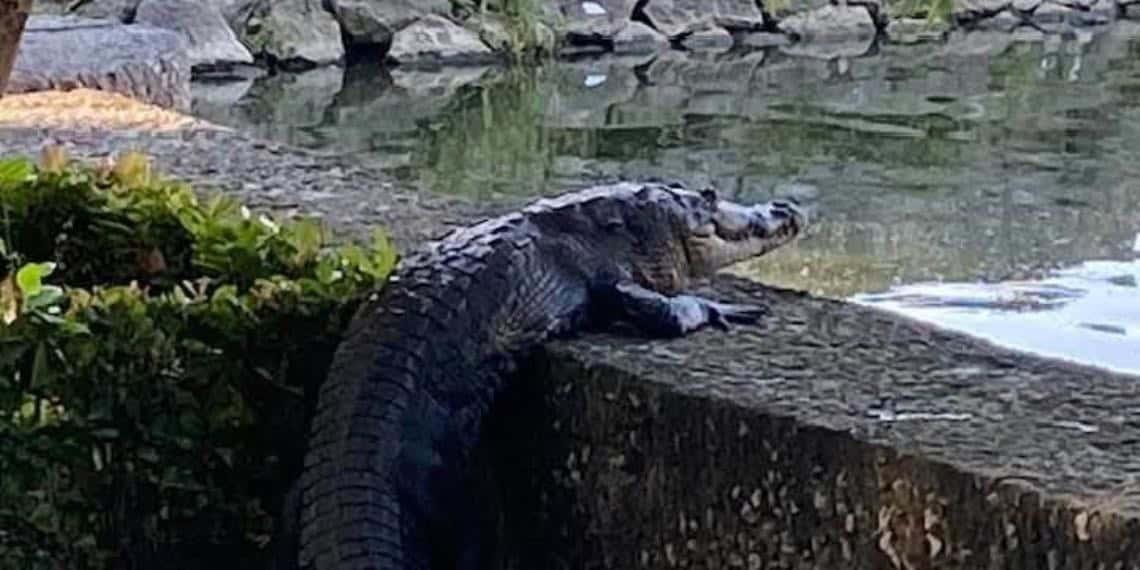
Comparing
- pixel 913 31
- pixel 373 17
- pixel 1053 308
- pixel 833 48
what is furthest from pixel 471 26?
pixel 1053 308

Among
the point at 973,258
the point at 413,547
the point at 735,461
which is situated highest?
the point at 735,461

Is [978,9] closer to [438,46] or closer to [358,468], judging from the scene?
[438,46]

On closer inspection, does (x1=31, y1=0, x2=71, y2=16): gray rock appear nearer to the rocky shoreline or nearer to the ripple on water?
the rocky shoreline

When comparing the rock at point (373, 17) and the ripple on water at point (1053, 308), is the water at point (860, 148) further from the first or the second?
the rock at point (373, 17)

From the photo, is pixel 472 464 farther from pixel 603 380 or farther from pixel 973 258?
pixel 973 258

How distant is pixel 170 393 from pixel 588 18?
11.1m

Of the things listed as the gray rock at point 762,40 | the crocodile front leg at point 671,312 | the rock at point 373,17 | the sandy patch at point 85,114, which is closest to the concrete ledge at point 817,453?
the crocodile front leg at point 671,312

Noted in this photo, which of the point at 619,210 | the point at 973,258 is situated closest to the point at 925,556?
the point at 619,210

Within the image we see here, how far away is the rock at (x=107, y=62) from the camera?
15.4 feet

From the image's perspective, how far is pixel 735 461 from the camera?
2.05m

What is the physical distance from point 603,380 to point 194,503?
429 millimetres

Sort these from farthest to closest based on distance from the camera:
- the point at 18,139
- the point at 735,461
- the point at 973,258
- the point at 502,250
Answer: the point at 973,258
the point at 18,139
the point at 502,250
the point at 735,461

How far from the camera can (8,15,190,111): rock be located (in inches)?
185

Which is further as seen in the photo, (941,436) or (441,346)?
(441,346)
